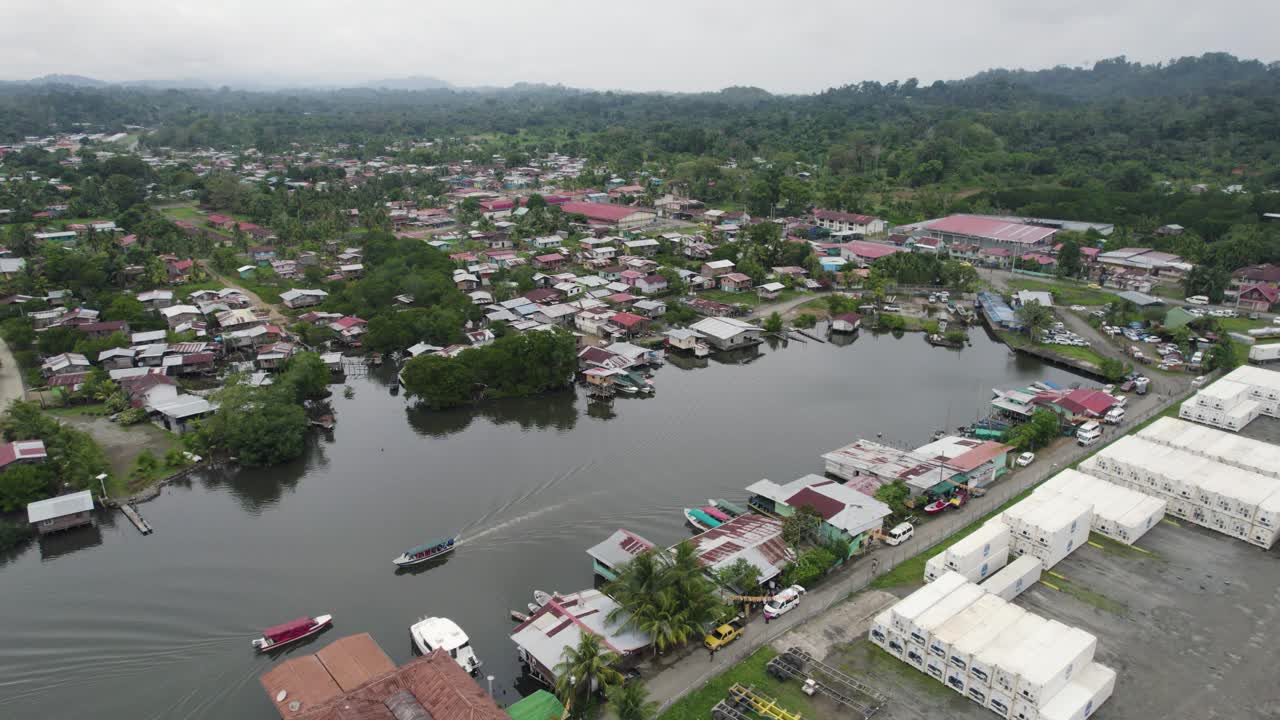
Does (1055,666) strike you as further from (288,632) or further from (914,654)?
(288,632)

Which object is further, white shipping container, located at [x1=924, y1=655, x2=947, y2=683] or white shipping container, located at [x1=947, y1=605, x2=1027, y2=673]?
white shipping container, located at [x1=924, y1=655, x2=947, y2=683]

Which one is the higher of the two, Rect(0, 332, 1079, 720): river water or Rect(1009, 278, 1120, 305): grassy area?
Rect(1009, 278, 1120, 305): grassy area

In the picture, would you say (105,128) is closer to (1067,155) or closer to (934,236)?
(934,236)

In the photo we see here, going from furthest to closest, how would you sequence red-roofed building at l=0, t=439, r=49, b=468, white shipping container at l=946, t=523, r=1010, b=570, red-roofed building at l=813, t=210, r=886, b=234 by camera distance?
1. red-roofed building at l=813, t=210, r=886, b=234
2. red-roofed building at l=0, t=439, r=49, b=468
3. white shipping container at l=946, t=523, r=1010, b=570

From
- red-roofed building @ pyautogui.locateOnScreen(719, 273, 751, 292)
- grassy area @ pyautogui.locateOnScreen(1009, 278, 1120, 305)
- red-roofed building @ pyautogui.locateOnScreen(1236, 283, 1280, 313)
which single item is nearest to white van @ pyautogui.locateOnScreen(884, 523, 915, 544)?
red-roofed building @ pyautogui.locateOnScreen(719, 273, 751, 292)

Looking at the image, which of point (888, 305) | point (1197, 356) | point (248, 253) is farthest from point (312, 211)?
point (1197, 356)

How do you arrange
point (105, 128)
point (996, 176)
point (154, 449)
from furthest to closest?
point (105, 128), point (996, 176), point (154, 449)

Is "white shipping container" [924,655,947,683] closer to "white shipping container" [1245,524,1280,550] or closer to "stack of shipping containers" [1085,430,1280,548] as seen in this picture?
"stack of shipping containers" [1085,430,1280,548]
